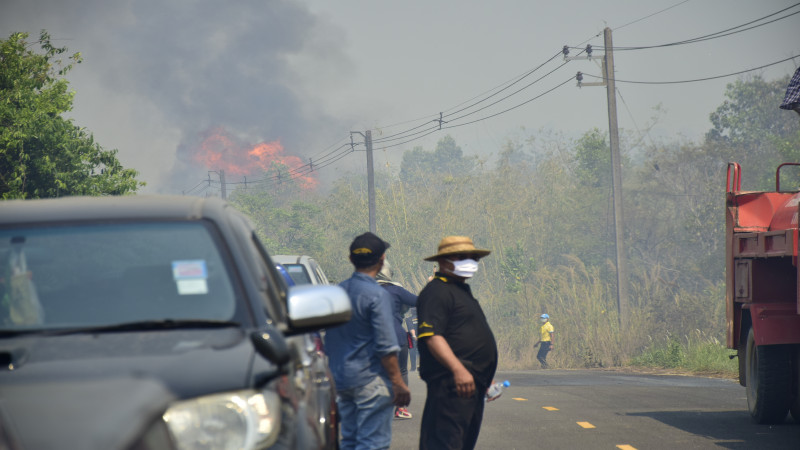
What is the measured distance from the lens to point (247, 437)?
310cm

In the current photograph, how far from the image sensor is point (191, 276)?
12.8 ft

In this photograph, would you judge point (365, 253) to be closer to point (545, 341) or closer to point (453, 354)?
point (453, 354)

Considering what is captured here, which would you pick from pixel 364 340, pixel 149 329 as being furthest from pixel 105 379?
pixel 364 340

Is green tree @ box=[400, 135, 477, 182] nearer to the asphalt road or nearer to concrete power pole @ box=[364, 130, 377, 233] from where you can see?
concrete power pole @ box=[364, 130, 377, 233]

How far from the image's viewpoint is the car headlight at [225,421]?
9.87 feet

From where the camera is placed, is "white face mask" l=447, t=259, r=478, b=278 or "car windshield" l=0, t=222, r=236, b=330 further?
"white face mask" l=447, t=259, r=478, b=278

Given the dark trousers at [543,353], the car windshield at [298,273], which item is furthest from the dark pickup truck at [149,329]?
the dark trousers at [543,353]

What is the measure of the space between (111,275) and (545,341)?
24.0 m

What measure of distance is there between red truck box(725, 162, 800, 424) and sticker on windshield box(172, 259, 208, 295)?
24.2 feet

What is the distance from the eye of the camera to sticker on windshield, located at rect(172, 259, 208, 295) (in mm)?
3846

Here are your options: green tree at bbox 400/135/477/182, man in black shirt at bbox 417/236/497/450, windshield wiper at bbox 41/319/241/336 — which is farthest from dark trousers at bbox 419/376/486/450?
green tree at bbox 400/135/477/182

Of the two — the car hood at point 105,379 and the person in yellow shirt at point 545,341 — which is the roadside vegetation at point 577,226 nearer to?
the person in yellow shirt at point 545,341

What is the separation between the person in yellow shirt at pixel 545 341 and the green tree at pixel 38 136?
1109 cm

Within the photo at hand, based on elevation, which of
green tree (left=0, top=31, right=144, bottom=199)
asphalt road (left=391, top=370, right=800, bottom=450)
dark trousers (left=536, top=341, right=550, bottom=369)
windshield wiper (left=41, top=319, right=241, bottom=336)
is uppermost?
green tree (left=0, top=31, right=144, bottom=199)
